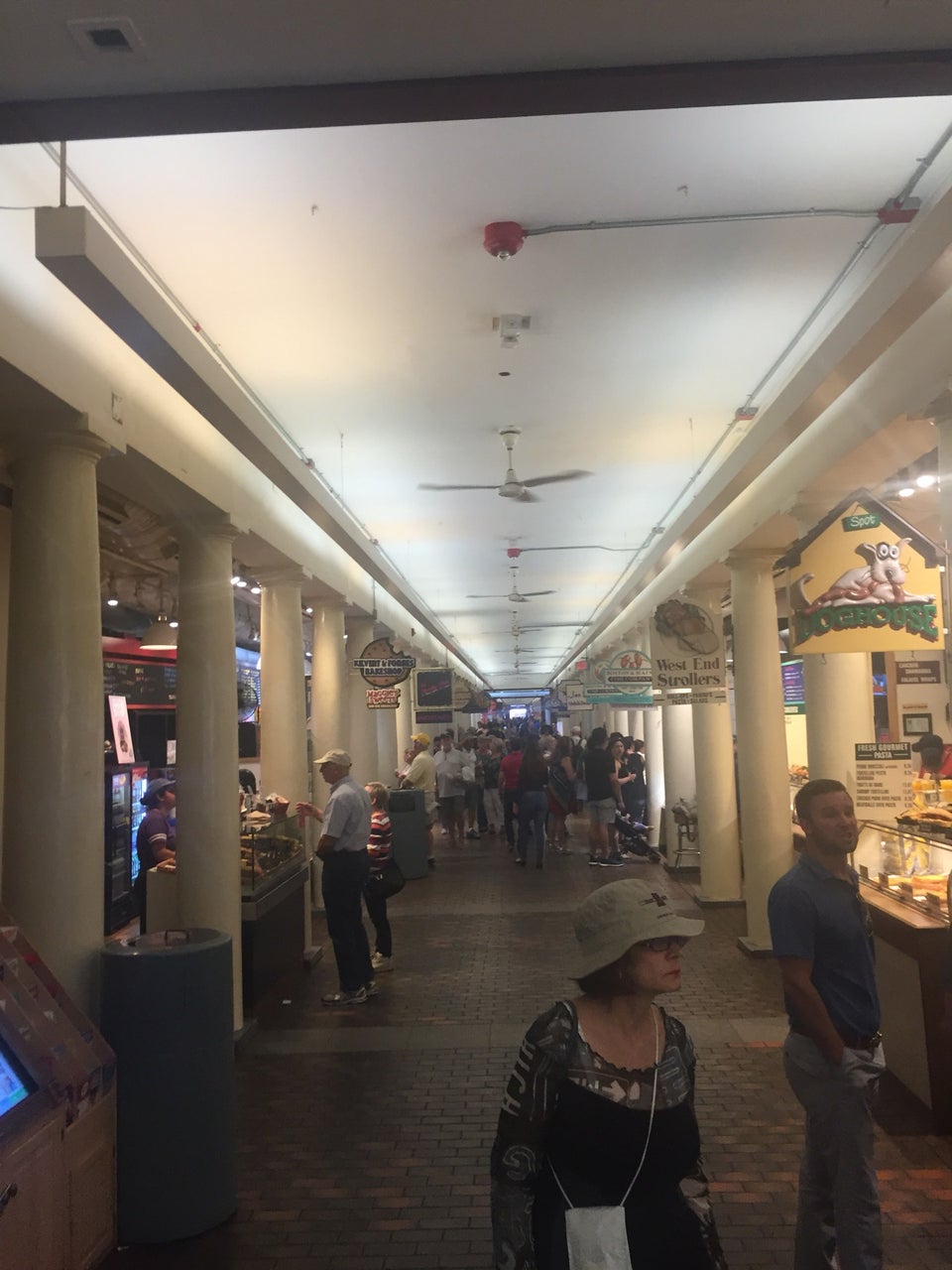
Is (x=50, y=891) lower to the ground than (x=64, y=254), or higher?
lower

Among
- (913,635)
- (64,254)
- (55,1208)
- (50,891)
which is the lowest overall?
(55,1208)

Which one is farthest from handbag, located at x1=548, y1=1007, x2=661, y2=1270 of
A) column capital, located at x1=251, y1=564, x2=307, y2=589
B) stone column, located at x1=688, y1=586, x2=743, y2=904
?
stone column, located at x1=688, y1=586, x2=743, y2=904

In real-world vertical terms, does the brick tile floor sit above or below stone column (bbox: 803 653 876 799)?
below

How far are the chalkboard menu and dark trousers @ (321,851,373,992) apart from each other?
425cm

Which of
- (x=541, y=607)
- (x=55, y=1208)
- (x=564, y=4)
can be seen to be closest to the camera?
(x=564, y=4)

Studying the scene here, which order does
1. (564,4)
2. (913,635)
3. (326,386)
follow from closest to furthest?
(564,4), (913,635), (326,386)

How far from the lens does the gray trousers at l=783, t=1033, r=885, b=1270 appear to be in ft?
9.61

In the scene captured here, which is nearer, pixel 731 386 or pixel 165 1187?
pixel 165 1187

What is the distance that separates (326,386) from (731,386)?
2.85 metres

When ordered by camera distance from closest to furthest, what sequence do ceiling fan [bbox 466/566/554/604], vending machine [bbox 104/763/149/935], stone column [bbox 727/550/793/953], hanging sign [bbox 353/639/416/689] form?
stone column [bbox 727/550/793/953] → vending machine [bbox 104/763/149/935] → hanging sign [bbox 353/639/416/689] → ceiling fan [bbox 466/566/554/604]

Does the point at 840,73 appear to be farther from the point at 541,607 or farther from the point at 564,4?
the point at 541,607

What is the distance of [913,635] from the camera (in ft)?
17.5

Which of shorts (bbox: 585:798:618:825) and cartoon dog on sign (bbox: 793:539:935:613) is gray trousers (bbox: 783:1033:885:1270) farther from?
shorts (bbox: 585:798:618:825)

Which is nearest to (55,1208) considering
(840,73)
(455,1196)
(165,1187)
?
(165,1187)
